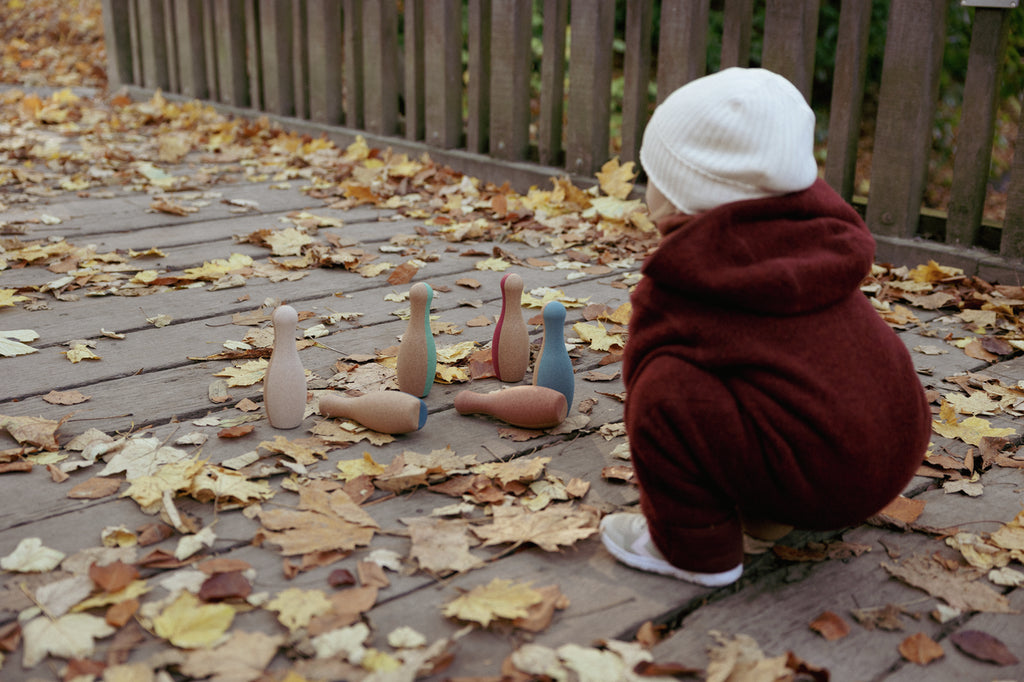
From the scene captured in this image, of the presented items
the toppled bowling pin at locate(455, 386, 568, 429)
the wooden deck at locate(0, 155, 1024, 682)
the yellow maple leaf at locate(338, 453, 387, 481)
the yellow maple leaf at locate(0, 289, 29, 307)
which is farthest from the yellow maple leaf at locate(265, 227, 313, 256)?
the yellow maple leaf at locate(338, 453, 387, 481)

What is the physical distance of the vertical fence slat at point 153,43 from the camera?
282 inches

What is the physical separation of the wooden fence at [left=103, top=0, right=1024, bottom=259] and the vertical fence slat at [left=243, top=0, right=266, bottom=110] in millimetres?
12

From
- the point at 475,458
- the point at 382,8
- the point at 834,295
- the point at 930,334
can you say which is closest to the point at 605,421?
the point at 475,458

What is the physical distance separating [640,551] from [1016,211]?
7.82ft

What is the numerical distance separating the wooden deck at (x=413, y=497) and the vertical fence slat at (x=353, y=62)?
2.23 m

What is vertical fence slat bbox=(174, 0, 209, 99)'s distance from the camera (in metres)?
6.74

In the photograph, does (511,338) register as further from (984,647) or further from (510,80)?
(510,80)

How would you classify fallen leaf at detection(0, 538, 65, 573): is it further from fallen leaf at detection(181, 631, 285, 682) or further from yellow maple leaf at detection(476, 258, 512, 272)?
yellow maple leaf at detection(476, 258, 512, 272)

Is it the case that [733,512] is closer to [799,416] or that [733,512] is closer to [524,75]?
[799,416]

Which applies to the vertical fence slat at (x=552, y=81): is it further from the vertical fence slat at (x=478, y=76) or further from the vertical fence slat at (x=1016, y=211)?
the vertical fence slat at (x=1016, y=211)

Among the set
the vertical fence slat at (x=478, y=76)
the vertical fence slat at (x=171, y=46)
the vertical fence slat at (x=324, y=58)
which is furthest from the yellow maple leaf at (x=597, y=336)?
the vertical fence slat at (x=171, y=46)

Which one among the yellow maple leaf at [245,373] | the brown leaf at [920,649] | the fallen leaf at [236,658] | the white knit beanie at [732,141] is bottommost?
the brown leaf at [920,649]

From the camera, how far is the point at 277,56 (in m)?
6.09

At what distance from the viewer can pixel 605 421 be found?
2.42 metres
